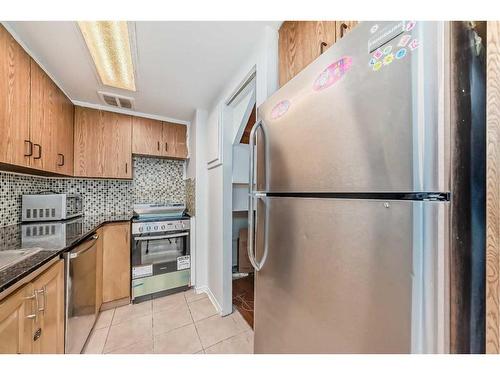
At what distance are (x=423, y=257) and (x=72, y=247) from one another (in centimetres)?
161

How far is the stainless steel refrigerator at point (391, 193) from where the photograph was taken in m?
0.41

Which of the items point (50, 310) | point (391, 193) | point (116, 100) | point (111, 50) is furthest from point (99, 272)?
point (391, 193)

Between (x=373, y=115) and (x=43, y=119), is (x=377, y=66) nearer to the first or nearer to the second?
(x=373, y=115)

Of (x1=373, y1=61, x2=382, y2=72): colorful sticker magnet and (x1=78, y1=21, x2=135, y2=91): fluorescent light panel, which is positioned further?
(x1=78, y1=21, x2=135, y2=91): fluorescent light panel

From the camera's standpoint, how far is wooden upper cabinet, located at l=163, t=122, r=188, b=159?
2402mm

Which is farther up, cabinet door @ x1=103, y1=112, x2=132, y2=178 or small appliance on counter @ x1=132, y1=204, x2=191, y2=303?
cabinet door @ x1=103, y1=112, x2=132, y2=178

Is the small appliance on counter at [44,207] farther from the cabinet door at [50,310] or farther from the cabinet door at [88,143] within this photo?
the cabinet door at [50,310]

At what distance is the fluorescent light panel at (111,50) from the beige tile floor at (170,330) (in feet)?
6.73

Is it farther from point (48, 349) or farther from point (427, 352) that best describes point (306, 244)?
point (48, 349)

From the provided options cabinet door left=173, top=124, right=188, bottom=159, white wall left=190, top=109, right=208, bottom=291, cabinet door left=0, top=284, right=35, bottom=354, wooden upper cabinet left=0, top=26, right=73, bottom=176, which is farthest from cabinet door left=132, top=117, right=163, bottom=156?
cabinet door left=0, top=284, right=35, bottom=354

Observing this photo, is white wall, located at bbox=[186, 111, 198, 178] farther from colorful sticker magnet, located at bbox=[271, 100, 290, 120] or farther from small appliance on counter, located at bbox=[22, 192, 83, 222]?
colorful sticker magnet, located at bbox=[271, 100, 290, 120]

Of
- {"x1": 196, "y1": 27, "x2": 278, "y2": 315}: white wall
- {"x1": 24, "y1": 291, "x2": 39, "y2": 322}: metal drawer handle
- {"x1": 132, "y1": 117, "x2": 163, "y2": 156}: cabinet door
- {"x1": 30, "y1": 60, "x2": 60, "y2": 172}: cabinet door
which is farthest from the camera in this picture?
{"x1": 132, "y1": 117, "x2": 163, "y2": 156}: cabinet door

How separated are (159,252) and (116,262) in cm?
39

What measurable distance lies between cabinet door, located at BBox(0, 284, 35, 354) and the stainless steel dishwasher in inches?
13.4
